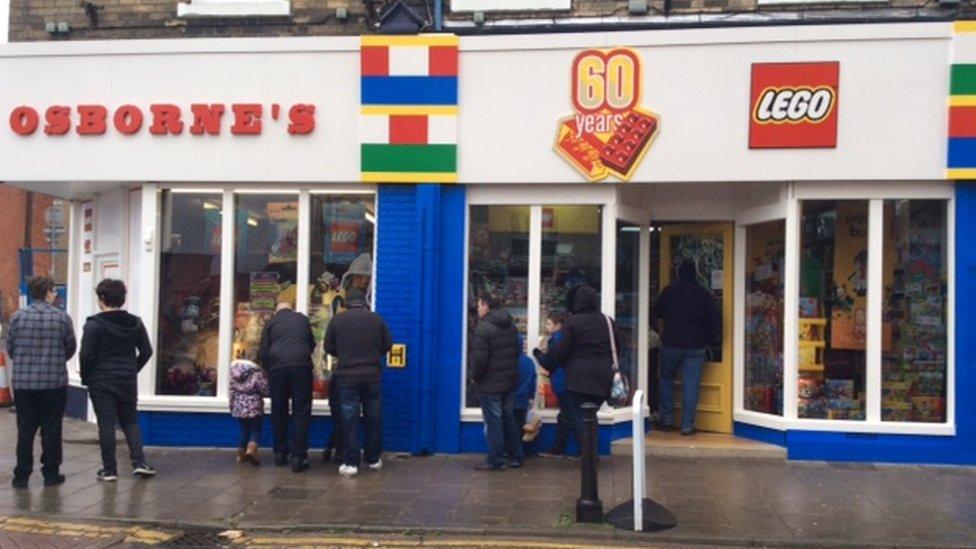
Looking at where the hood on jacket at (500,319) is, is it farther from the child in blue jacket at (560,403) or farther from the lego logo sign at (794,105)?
the lego logo sign at (794,105)

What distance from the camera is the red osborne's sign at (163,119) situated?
9648mm

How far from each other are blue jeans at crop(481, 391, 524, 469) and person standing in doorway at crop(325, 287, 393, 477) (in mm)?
1055

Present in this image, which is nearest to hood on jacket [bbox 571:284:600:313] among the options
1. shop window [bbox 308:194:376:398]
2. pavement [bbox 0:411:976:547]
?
pavement [bbox 0:411:976:547]

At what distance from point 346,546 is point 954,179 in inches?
267

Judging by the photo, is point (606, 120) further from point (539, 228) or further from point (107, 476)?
point (107, 476)

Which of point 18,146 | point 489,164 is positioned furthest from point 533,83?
point 18,146

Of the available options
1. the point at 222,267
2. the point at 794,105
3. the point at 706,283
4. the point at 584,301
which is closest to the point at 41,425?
the point at 222,267

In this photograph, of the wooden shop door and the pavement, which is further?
the wooden shop door

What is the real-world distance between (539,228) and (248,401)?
348cm

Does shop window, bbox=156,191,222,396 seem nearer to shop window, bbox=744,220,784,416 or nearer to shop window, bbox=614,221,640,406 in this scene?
shop window, bbox=614,221,640,406

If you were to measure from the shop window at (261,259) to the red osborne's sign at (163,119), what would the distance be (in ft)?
2.68

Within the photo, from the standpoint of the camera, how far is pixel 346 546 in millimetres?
6398

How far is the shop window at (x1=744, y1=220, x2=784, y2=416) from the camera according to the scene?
9.65 meters

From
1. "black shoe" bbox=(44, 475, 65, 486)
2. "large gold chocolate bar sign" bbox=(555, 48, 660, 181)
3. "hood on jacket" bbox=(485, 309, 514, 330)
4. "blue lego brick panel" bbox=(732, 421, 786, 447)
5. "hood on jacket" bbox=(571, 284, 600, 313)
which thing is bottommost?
"black shoe" bbox=(44, 475, 65, 486)
